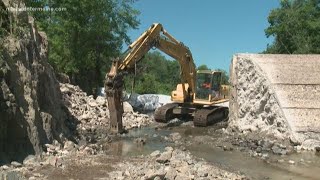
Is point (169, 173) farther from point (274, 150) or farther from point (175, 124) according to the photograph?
point (175, 124)

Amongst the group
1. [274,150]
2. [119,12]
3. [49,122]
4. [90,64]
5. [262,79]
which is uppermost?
[119,12]

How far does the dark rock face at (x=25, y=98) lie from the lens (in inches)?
406

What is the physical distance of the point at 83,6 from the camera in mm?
28234

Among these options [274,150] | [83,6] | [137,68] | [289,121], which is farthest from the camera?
[83,6]

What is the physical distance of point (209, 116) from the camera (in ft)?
66.2

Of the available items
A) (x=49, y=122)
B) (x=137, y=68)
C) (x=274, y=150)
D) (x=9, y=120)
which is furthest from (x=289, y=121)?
(x=9, y=120)

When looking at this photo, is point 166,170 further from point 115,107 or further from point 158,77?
point 158,77

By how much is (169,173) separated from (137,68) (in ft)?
27.7

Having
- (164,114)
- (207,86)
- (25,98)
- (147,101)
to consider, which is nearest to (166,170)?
(25,98)

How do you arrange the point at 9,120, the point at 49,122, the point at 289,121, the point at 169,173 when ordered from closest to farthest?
the point at 169,173 → the point at 9,120 → the point at 49,122 → the point at 289,121

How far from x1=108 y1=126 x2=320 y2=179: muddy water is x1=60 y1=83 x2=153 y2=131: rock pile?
203cm

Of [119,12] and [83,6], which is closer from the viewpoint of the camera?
[83,6]

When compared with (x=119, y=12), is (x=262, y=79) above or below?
below

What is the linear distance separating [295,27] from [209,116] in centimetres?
1780
